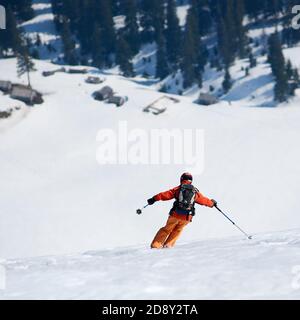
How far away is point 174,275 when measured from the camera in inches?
356

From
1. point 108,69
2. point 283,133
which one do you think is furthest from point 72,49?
point 283,133

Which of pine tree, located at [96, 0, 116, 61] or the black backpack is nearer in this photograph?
the black backpack

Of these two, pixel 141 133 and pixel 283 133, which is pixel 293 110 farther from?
pixel 141 133

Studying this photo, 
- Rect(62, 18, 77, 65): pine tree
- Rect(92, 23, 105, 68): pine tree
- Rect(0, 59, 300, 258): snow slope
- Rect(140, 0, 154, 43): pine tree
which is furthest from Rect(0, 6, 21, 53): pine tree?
Rect(140, 0, 154, 43): pine tree

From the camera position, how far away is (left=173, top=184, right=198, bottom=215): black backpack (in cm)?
1270

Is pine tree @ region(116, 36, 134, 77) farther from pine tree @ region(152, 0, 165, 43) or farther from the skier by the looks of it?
the skier

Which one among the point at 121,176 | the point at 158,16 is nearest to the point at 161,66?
the point at 158,16

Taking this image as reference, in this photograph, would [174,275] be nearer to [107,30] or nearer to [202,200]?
[202,200]

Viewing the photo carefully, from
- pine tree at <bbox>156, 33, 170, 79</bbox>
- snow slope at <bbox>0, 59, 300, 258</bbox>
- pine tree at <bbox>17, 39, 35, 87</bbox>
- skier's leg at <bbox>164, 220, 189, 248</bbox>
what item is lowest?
pine tree at <bbox>156, 33, 170, 79</bbox>

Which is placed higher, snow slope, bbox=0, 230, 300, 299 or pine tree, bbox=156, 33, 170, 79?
snow slope, bbox=0, 230, 300, 299

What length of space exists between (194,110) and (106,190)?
22291mm

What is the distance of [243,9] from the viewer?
91.1 m

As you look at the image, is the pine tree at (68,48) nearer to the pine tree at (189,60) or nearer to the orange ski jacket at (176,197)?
the pine tree at (189,60)

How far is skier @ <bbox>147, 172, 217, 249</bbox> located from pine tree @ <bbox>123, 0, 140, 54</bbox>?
8668cm
